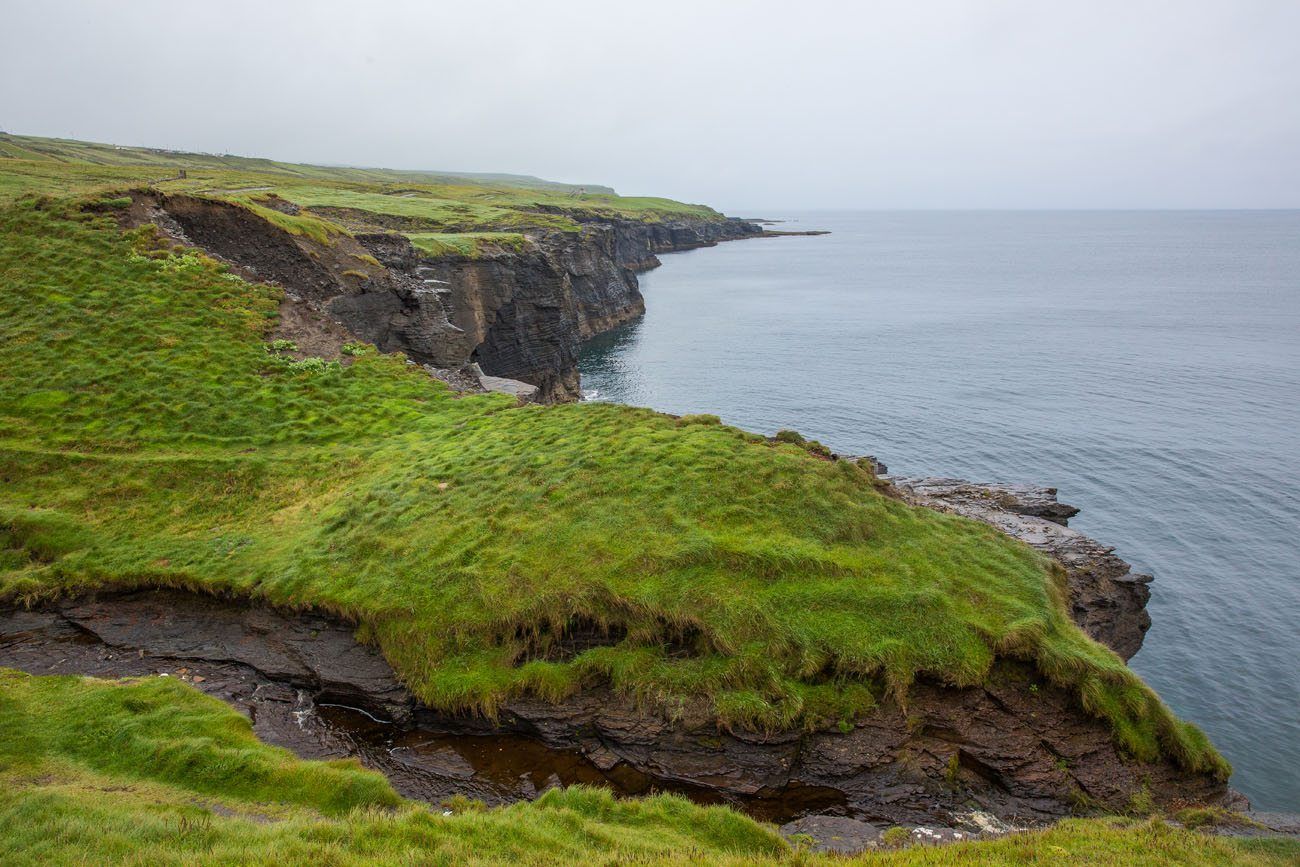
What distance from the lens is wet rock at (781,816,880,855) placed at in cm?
1427

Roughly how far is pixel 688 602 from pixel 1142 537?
34694mm

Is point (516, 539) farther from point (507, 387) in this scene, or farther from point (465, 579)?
point (507, 387)

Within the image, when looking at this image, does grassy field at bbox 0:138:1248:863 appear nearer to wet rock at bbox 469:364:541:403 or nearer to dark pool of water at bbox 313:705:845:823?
dark pool of water at bbox 313:705:845:823

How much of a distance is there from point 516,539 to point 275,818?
9.51 m

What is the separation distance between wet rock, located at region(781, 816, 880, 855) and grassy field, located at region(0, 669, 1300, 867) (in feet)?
3.05

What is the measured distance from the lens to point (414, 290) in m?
46.7

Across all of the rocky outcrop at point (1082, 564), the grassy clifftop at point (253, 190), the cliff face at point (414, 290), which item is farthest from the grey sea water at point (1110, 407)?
the grassy clifftop at point (253, 190)

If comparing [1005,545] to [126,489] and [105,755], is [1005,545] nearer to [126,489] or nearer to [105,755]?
[105,755]

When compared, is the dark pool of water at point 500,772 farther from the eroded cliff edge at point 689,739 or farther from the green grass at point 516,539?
the green grass at point 516,539

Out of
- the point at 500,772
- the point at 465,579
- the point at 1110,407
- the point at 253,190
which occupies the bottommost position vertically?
the point at 500,772

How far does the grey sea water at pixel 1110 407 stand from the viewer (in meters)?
30.2

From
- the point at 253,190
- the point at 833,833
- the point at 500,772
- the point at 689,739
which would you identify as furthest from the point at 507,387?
the point at 253,190

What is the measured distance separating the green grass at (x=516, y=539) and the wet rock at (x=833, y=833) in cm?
215

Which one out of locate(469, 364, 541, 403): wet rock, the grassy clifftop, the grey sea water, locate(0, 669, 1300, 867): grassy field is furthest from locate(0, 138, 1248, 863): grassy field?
the grassy clifftop
